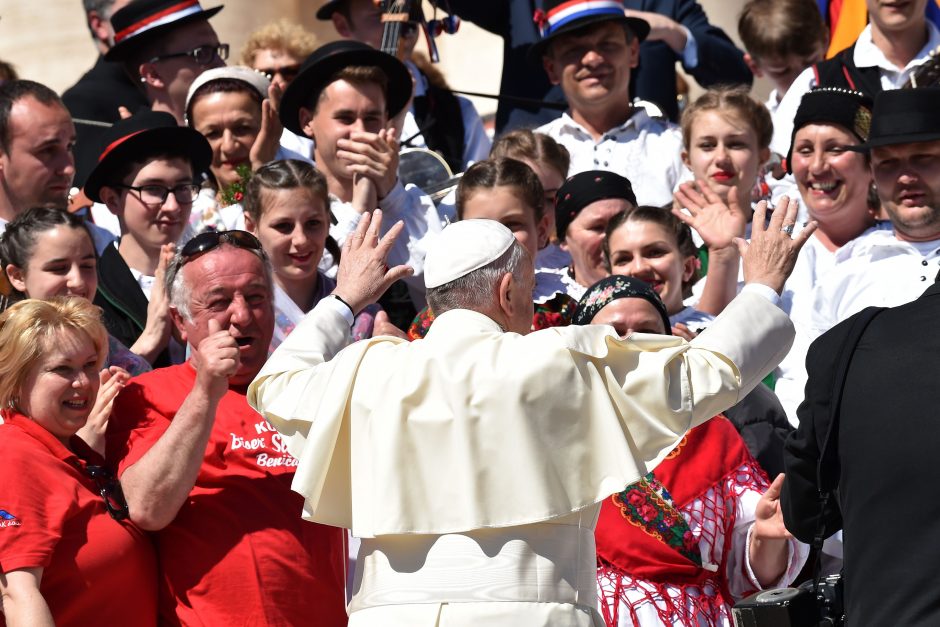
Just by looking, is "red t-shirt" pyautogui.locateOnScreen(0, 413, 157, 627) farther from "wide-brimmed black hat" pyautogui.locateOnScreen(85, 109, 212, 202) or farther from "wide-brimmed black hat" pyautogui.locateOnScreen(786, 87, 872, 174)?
"wide-brimmed black hat" pyautogui.locateOnScreen(786, 87, 872, 174)

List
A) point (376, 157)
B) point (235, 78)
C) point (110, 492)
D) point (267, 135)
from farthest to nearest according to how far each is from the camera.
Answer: point (235, 78), point (267, 135), point (376, 157), point (110, 492)

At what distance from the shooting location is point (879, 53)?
26.4ft

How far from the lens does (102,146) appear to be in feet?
23.0

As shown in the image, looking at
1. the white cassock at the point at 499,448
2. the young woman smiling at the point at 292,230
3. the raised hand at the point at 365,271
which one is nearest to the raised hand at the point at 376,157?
the young woman smiling at the point at 292,230

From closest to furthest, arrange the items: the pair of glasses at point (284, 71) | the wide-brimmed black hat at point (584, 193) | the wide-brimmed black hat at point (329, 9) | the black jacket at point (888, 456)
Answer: the black jacket at point (888, 456) → the wide-brimmed black hat at point (584, 193) → the pair of glasses at point (284, 71) → the wide-brimmed black hat at point (329, 9)

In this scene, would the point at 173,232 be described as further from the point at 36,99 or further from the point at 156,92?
the point at 156,92

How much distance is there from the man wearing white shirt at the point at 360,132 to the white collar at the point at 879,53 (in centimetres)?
238

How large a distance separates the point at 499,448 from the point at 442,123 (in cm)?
481

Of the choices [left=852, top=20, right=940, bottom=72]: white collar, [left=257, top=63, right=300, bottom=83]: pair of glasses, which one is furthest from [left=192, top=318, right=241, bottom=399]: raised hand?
[left=852, top=20, right=940, bottom=72]: white collar

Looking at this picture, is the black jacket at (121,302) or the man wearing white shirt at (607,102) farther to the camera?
the man wearing white shirt at (607,102)

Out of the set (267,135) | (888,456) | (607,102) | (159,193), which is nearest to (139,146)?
(159,193)

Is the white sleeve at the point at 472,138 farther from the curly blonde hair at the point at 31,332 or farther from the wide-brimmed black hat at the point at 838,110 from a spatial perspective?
the curly blonde hair at the point at 31,332

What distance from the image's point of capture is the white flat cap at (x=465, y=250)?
4328 millimetres

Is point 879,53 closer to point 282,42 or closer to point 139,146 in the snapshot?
point 282,42
